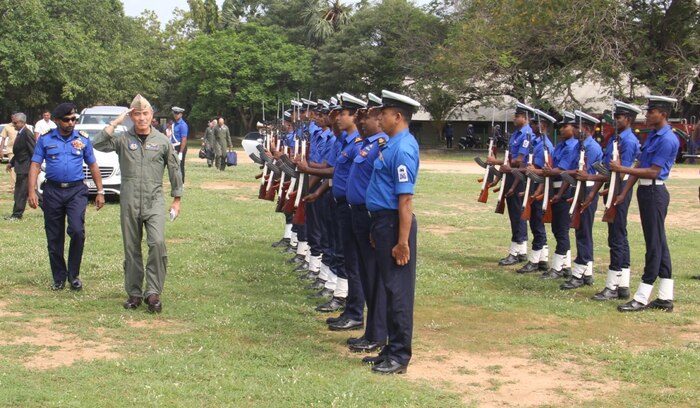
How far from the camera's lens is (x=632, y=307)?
8484 mm

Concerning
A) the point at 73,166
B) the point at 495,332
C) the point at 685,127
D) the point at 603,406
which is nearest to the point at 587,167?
the point at 495,332

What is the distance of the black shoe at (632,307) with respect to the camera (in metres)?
8.47

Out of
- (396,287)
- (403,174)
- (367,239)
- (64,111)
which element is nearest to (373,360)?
(396,287)

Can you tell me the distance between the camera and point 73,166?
29.4ft

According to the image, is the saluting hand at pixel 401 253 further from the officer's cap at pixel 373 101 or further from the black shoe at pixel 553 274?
the black shoe at pixel 553 274

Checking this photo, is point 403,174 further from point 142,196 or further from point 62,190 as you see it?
point 62,190

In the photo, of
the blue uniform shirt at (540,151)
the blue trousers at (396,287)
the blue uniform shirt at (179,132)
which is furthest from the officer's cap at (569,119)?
the blue uniform shirt at (179,132)

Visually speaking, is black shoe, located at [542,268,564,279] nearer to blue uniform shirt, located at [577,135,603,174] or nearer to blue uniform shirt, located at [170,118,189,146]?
blue uniform shirt, located at [577,135,603,174]

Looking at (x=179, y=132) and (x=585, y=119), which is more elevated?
(x=585, y=119)

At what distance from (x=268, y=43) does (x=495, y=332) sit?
164 feet

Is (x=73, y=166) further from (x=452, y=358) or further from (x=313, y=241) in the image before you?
(x=452, y=358)

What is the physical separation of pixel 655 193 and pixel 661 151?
44 cm

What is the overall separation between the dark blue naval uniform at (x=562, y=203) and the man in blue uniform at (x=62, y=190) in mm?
5589

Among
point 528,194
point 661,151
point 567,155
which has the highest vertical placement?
point 661,151
